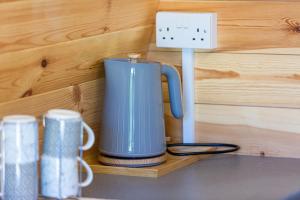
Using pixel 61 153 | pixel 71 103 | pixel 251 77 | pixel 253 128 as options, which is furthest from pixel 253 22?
pixel 61 153

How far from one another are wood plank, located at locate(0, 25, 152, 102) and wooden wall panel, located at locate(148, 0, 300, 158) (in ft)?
0.67

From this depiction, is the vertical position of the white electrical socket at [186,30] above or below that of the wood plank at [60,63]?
above

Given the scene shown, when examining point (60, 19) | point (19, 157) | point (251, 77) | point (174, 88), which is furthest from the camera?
point (251, 77)

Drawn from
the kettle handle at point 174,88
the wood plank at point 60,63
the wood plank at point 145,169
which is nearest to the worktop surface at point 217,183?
the wood plank at point 145,169

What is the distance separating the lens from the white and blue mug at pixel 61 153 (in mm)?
1457

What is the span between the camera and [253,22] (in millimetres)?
2043

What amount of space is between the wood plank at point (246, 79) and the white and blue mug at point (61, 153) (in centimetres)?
69

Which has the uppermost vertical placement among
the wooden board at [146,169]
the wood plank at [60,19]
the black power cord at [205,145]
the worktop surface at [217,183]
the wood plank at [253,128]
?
the wood plank at [60,19]

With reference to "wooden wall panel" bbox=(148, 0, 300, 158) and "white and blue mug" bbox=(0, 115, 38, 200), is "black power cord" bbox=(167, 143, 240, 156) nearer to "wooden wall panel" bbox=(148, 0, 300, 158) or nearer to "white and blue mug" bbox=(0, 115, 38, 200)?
"wooden wall panel" bbox=(148, 0, 300, 158)

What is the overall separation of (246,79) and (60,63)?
57 cm

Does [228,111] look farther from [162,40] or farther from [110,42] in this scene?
[110,42]

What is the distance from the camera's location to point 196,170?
195 cm

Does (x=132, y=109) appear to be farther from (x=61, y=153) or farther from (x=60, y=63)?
(x=61, y=153)

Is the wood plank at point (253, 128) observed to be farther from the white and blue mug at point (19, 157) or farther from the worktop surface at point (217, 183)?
the white and blue mug at point (19, 157)
